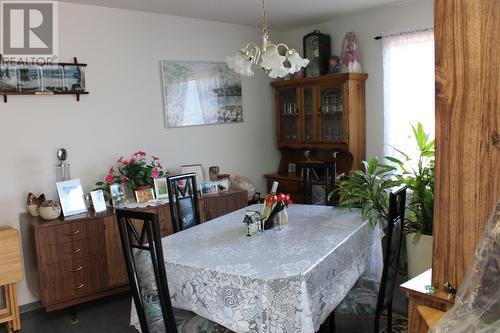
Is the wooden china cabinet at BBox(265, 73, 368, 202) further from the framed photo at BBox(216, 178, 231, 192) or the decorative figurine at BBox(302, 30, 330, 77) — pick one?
the framed photo at BBox(216, 178, 231, 192)

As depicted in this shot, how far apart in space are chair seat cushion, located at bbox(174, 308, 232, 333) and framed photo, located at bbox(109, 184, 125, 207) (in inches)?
65.9

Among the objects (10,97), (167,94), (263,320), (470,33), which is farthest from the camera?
(167,94)

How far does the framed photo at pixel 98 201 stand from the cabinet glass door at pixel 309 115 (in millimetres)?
2284

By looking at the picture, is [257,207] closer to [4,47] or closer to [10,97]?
[10,97]

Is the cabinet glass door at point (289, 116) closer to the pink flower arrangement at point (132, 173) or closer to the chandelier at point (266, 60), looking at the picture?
the pink flower arrangement at point (132, 173)

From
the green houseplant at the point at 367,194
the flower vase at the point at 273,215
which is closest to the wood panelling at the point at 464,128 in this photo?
the flower vase at the point at 273,215

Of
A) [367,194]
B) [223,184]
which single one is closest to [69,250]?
[223,184]

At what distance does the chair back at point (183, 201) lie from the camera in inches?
122

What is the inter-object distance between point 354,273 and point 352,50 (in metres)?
2.58

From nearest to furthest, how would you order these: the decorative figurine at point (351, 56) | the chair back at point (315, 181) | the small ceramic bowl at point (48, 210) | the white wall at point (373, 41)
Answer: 1. the small ceramic bowl at point (48, 210)
2. the chair back at point (315, 181)
3. the white wall at point (373, 41)
4. the decorative figurine at point (351, 56)

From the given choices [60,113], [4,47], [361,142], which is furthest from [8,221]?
[361,142]

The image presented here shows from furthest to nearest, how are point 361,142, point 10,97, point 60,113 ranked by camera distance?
1. point 361,142
2. point 60,113
3. point 10,97

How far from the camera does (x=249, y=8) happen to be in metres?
3.97

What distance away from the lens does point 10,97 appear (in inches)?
132
